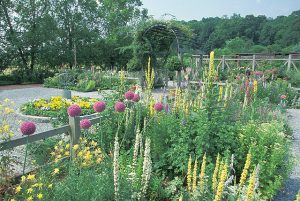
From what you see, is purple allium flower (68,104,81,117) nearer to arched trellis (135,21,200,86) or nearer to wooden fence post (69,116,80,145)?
wooden fence post (69,116,80,145)

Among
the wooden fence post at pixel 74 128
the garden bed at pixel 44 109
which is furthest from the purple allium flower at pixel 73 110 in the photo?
the garden bed at pixel 44 109

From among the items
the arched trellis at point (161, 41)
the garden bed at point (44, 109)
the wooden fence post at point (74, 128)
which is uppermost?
the arched trellis at point (161, 41)

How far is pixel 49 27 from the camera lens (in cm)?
2098

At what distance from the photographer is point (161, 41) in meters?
12.8

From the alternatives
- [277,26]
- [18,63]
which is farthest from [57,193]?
[277,26]

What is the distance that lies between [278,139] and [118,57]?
23845 millimetres

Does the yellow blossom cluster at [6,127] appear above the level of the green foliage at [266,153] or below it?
above

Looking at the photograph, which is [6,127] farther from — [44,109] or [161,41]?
[161,41]

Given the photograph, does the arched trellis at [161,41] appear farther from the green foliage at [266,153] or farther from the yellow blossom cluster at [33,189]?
the yellow blossom cluster at [33,189]

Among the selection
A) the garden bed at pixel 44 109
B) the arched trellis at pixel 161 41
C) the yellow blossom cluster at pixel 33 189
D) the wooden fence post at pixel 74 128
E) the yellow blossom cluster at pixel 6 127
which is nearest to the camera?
the yellow blossom cluster at pixel 33 189

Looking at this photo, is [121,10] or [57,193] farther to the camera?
[121,10]

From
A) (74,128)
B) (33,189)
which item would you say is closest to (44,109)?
(74,128)

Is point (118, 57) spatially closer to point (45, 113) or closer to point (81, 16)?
point (81, 16)

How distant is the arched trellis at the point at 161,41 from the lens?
1173cm
